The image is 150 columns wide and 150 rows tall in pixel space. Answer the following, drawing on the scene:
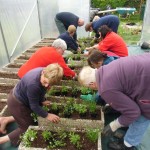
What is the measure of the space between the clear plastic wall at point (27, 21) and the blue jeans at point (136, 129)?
3355 millimetres

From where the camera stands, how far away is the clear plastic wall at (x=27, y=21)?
4570 mm

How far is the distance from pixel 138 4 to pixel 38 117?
16.6m

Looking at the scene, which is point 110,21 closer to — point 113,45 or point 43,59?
point 113,45

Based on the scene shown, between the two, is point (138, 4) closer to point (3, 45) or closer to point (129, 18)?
point (129, 18)

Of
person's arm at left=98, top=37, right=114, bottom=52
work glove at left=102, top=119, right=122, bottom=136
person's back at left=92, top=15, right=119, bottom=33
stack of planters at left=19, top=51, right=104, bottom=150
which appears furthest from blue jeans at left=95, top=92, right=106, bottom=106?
person's back at left=92, top=15, right=119, bottom=33

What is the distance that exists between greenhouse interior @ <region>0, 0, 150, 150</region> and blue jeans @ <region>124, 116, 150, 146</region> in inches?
13.8

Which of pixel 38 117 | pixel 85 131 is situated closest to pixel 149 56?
pixel 85 131

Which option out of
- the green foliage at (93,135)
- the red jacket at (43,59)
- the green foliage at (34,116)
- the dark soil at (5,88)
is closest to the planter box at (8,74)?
the dark soil at (5,88)

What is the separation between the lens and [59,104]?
111 inches

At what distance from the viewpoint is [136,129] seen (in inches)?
89.5

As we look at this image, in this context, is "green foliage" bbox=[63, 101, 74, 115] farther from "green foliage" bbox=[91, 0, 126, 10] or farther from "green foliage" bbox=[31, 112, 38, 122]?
"green foliage" bbox=[91, 0, 126, 10]

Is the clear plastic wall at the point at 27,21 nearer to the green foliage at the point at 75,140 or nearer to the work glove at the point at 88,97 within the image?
the work glove at the point at 88,97

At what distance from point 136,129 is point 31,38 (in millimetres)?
5023

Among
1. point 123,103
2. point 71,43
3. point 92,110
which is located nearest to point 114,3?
point 71,43
